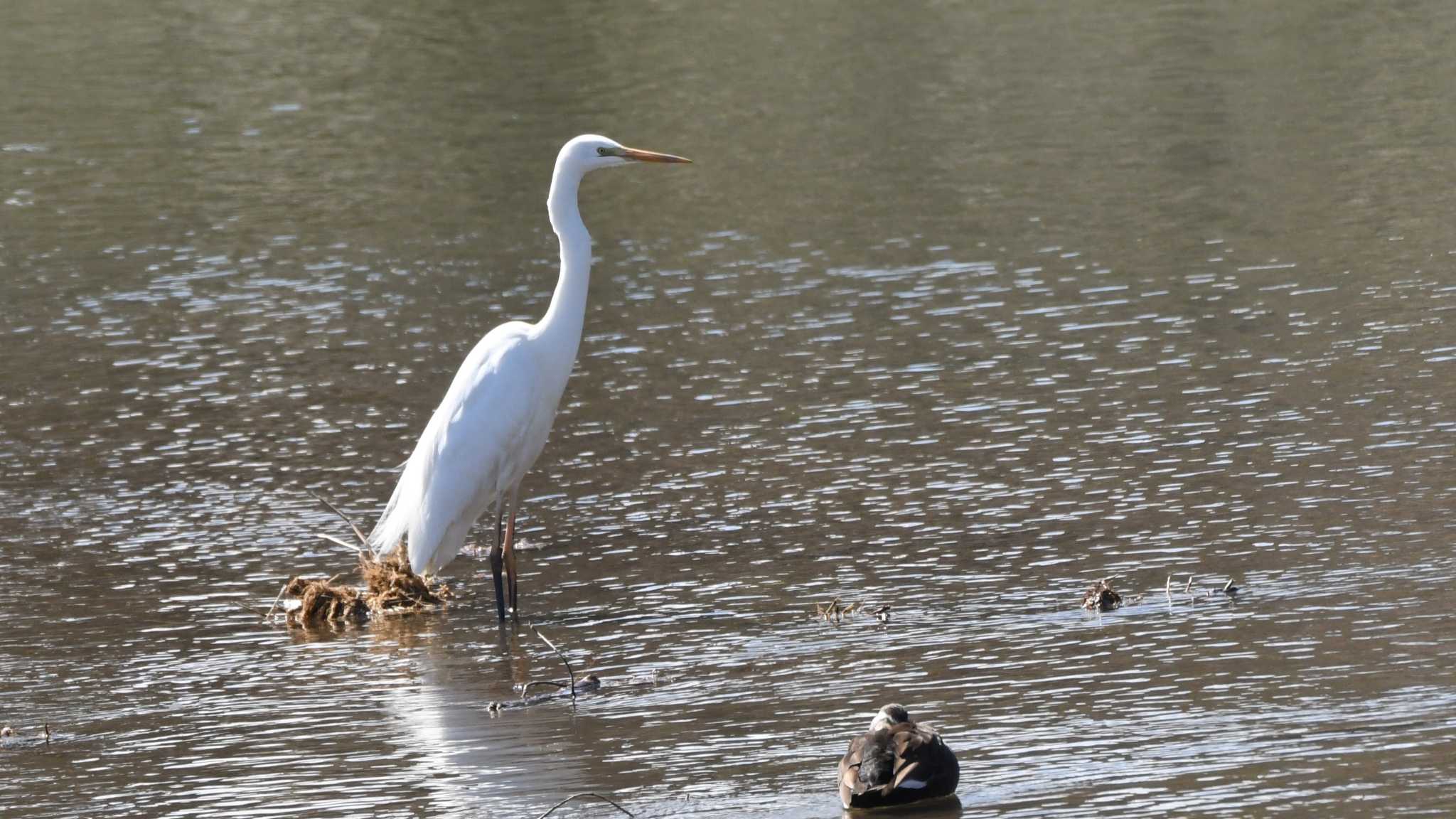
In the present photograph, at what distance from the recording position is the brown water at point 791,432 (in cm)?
788

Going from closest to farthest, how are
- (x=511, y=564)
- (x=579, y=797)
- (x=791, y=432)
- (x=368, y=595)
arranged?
1. (x=579, y=797)
2. (x=511, y=564)
3. (x=368, y=595)
4. (x=791, y=432)

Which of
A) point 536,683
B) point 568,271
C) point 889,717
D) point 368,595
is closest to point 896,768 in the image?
point 889,717

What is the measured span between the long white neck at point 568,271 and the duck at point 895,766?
447cm

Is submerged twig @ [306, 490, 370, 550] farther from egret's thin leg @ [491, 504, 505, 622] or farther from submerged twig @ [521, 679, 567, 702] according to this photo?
submerged twig @ [521, 679, 567, 702]

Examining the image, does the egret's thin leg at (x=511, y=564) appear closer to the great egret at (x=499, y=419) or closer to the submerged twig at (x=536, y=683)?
the great egret at (x=499, y=419)

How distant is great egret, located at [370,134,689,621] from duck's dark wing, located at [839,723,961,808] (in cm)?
391

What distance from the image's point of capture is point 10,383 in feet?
52.4

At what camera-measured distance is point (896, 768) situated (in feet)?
21.9

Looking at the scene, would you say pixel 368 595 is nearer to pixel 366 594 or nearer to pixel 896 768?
pixel 366 594

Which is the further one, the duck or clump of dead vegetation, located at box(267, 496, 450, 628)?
clump of dead vegetation, located at box(267, 496, 450, 628)

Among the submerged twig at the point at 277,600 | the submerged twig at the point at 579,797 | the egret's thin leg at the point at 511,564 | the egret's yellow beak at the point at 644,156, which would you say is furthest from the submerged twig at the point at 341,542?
the submerged twig at the point at 579,797

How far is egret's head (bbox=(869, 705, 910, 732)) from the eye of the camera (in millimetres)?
6746

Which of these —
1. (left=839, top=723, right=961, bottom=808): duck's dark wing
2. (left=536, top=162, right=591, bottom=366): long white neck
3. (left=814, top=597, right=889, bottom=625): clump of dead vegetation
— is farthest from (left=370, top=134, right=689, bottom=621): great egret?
(left=839, top=723, right=961, bottom=808): duck's dark wing

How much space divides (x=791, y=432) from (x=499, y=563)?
3145 mm
